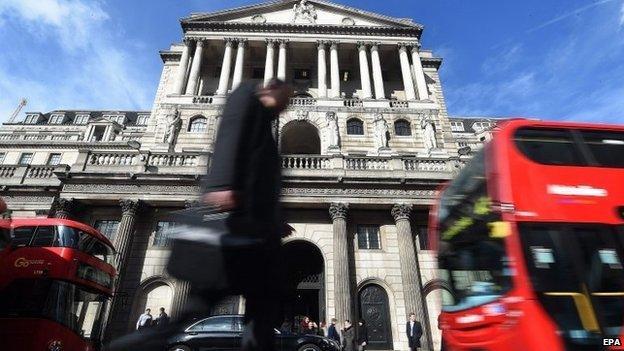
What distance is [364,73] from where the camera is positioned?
28.3 meters

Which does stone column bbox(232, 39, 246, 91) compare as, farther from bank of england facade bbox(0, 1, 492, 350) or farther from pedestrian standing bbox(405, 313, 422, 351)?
pedestrian standing bbox(405, 313, 422, 351)

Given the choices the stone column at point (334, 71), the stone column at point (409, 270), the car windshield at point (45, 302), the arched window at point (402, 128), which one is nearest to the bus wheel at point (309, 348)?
the car windshield at point (45, 302)

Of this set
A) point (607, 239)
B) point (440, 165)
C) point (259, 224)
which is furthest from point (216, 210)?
point (440, 165)

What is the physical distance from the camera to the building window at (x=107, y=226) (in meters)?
19.0

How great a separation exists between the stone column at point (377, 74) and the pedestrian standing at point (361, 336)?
55.1 ft

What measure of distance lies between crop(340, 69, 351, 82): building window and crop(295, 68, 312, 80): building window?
9.24ft

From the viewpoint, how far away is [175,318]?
2.38 metres

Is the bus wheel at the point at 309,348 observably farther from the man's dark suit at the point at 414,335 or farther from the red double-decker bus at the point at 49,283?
the red double-decker bus at the point at 49,283

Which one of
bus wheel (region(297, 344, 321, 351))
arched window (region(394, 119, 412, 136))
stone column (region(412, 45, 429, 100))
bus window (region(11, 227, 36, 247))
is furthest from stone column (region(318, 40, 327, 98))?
bus window (region(11, 227, 36, 247))

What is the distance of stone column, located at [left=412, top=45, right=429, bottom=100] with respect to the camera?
27.3 metres

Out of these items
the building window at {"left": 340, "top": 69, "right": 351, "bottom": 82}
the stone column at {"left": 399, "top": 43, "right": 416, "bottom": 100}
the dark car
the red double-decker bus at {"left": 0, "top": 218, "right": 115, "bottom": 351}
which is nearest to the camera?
the red double-decker bus at {"left": 0, "top": 218, "right": 115, "bottom": 351}

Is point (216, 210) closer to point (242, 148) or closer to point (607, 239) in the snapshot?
point (242, 148)

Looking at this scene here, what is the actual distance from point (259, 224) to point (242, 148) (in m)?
0.59

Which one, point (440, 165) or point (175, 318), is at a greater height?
point (440, 165)
